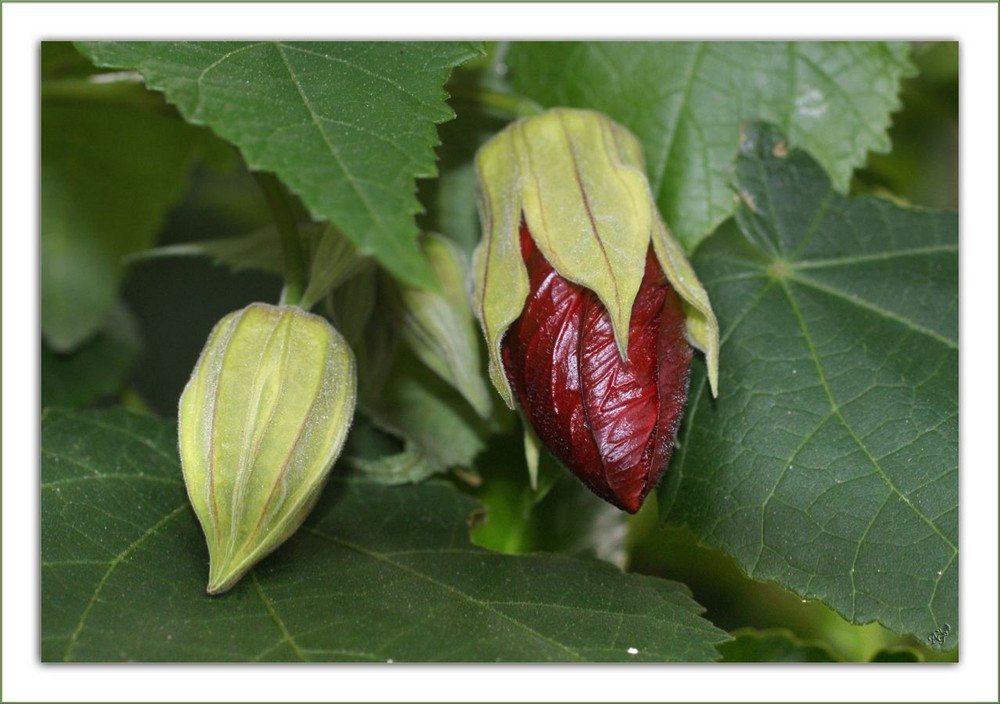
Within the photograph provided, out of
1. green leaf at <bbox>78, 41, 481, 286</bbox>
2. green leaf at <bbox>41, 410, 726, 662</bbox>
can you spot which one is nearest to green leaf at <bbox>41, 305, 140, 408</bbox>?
green leaf at <bbox>41, 410, 726, 662</bbox>

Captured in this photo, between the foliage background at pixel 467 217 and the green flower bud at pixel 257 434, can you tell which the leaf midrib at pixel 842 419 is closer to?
the foliage background at pixel 467 217

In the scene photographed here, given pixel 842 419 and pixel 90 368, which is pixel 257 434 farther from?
pixel 90 368

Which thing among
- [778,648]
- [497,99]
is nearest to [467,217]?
[497,99]

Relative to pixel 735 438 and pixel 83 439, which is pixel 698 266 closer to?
pixel 735 438

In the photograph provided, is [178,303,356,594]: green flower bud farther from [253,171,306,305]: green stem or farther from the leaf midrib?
the leaf midrib

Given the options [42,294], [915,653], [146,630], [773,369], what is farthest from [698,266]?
[42,294]
